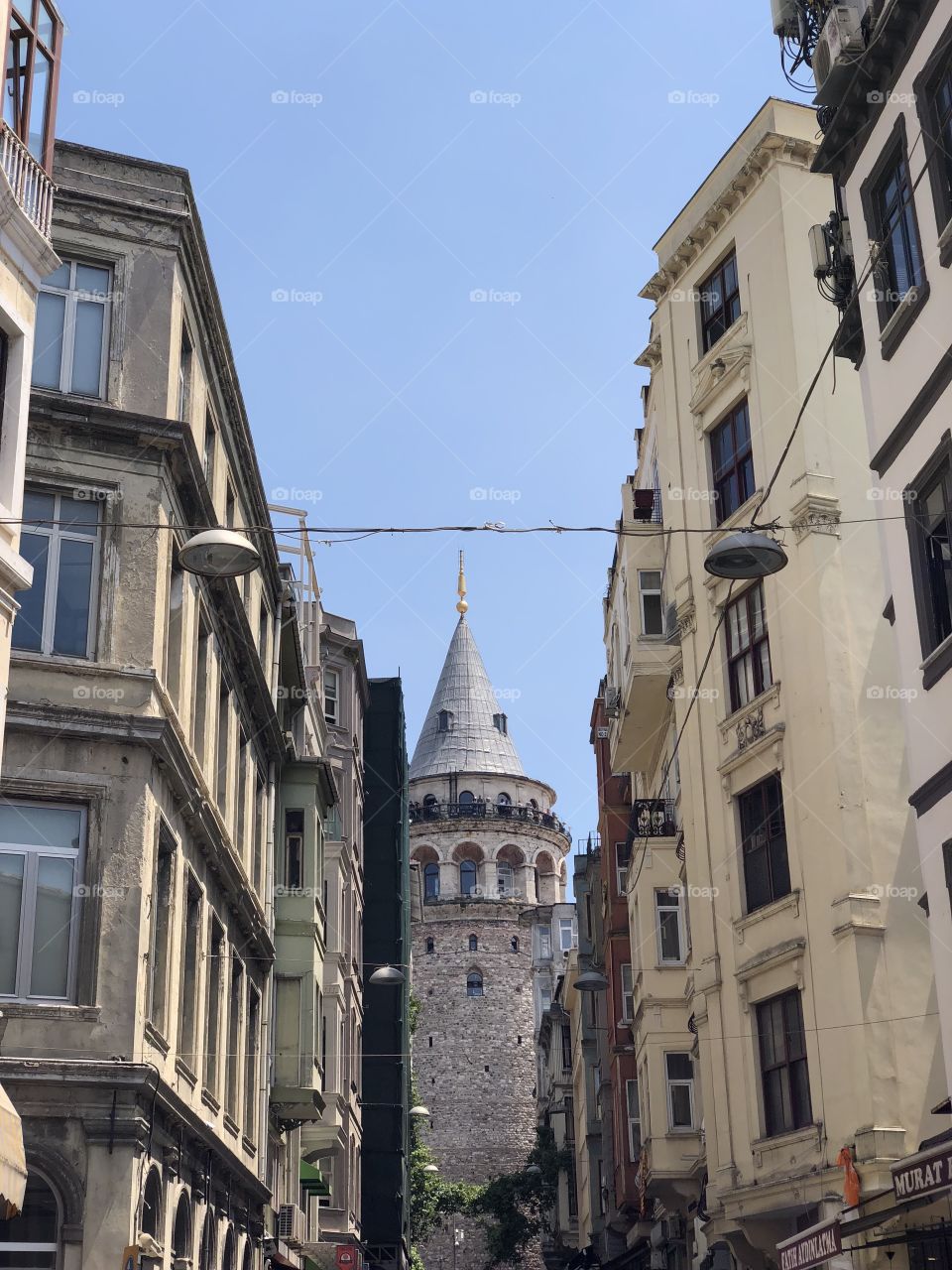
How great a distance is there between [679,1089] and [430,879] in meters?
75.1

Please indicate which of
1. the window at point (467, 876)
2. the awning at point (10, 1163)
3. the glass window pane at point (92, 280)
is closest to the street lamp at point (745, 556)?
the awning at point (10, 1163)

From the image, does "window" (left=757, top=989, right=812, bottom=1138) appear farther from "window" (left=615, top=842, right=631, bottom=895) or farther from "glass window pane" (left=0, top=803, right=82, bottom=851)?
"window" (left=615, top=842, right=631, bottom=895)

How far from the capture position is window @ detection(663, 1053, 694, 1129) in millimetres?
31625

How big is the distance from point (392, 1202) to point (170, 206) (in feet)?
137

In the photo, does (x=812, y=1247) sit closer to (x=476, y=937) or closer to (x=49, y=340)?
(x=49, y=340)

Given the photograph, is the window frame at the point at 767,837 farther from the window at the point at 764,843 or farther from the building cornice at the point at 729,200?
the building cornice at the point at 729,200

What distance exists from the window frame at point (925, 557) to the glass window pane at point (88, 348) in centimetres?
1002

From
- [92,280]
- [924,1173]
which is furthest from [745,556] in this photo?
[92,280]

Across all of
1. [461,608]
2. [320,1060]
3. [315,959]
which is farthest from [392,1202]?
[461,608]

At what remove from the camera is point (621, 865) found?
42.3 meters

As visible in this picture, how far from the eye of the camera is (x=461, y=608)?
119625 millimetres

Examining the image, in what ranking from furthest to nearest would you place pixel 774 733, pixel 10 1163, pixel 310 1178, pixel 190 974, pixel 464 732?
pixel 464 732 < pixel 310 1178 < pixel 774 733 < pixel 190 974 < pixel 10 1163

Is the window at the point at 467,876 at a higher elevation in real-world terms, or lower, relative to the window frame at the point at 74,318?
higher

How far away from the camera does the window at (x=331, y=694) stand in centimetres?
5122
